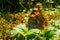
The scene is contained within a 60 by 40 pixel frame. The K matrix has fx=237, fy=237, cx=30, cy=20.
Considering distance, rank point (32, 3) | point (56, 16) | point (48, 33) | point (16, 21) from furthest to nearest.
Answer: point (32, 3) → point (56, 16) → point (16, 21) → point (48, 33)

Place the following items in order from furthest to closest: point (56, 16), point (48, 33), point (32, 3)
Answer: point (32, 3) < point (56, 16) < point (48, 33)

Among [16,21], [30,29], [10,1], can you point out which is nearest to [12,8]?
[10,1]

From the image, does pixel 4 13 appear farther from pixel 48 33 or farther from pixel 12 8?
pixel 48 33

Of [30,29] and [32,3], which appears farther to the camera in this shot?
[32,3]

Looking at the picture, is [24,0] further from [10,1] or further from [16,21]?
[16,21]

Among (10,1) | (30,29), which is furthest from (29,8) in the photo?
(30,29)

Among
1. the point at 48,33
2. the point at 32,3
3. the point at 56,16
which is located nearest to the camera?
the point at 48,33

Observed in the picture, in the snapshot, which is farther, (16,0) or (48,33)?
(16,0)

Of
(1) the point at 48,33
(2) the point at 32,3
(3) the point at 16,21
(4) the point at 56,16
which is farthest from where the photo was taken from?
(2) the point at 32,3

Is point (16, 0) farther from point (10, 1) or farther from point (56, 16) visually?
point (56, 16)
